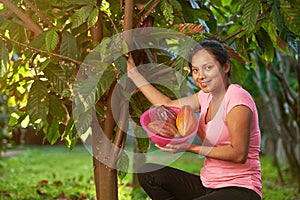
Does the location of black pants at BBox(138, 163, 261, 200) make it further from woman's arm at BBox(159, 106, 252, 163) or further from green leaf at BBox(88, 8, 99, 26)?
green leaf at BBox(88, 8, 99, 26)

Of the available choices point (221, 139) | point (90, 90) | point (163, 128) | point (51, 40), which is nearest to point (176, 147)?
point (163, 128)

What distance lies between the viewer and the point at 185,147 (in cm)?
177

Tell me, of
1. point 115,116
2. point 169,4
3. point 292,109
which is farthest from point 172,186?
point 292,109

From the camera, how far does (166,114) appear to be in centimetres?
190

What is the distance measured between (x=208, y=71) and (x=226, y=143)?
24 centimetres

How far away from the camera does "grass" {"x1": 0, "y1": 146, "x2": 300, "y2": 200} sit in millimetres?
4109

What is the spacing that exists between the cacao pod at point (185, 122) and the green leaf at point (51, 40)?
0.52m

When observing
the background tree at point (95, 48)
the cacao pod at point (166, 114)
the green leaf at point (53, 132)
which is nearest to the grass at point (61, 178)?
the green leaf at point (53, 132)

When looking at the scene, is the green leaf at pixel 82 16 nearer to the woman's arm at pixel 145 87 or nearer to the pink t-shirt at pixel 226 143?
the woman's arm at pixel 145 87

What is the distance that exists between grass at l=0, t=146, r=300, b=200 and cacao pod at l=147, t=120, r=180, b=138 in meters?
2.06

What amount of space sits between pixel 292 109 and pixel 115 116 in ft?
7.74

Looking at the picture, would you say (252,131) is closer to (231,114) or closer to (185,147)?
(231,114)

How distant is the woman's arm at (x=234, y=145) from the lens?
176 centimetres

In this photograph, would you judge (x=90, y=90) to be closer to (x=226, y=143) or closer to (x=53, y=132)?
(x=226, y=143)
